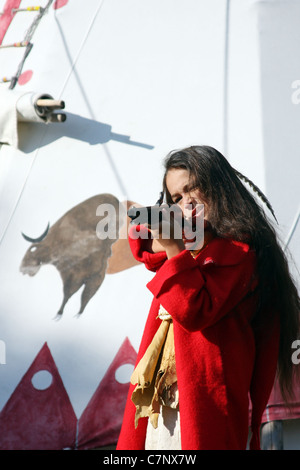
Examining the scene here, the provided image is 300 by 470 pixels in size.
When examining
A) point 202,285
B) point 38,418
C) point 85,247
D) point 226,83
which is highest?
point 226,83

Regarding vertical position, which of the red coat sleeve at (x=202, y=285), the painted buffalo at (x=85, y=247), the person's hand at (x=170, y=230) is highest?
the painted buffalo at (x=85, y=247)

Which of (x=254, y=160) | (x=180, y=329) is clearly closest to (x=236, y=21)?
(x=254, y=160)

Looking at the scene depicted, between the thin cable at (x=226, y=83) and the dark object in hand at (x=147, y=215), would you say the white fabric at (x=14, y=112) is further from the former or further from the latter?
the dark object in hand at (x=147, y=215)

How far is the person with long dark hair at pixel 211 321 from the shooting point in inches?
45.0

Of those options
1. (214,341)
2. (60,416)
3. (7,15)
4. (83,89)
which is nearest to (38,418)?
(60,416)

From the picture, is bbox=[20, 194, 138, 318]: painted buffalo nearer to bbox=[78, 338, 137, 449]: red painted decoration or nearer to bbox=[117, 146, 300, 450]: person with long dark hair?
bbox=[78, 338, 137, 449]: red painted decoration

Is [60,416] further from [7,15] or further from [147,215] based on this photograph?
[7,15]

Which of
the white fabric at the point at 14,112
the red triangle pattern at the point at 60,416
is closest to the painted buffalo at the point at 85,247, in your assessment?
the red triangle pattern at the point at 60,416

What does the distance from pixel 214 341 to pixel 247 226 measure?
9.5 inches

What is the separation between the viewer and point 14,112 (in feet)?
8.71

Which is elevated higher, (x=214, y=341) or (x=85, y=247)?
(x=85, y=247)

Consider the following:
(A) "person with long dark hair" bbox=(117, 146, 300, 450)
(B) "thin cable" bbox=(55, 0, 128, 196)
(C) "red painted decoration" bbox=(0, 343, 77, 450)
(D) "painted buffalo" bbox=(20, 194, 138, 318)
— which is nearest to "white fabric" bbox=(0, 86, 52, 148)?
(B) "thin cable" bbox=(55, 0, 128, 196)
